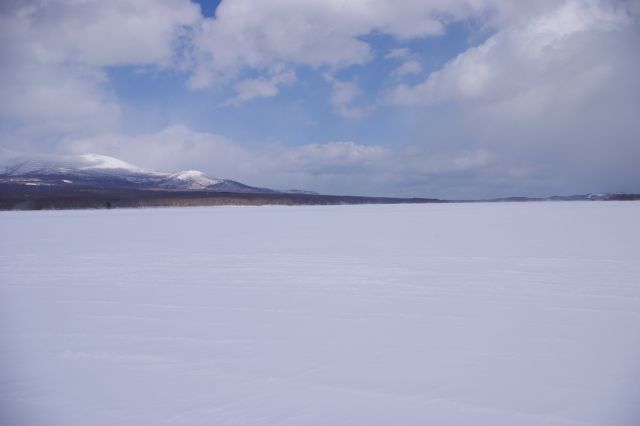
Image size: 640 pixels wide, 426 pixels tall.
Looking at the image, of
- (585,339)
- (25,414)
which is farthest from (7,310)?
(585,339)

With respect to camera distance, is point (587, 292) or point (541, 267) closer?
point (587, 292)

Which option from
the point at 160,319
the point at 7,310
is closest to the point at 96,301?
the point at 7,310

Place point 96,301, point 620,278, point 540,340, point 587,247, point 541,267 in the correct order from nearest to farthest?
point 540,340 < point 96,301 < point 620,278 < point 541,267 < point 587,247

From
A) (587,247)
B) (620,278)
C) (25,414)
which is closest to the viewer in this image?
(25,414)

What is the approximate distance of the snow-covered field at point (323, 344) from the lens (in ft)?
11.8

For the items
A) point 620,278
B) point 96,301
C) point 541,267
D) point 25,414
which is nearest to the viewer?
point 25,414

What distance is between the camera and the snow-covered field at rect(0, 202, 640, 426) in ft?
11.8

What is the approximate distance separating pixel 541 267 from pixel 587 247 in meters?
4.29

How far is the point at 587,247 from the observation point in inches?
507

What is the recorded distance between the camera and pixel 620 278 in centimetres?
832

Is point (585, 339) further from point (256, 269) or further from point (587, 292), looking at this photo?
point (256, 269)

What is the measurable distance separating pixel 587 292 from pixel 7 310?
888cm

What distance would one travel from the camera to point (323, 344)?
500 centimetres

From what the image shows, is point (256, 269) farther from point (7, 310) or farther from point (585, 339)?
point (585, 339)
